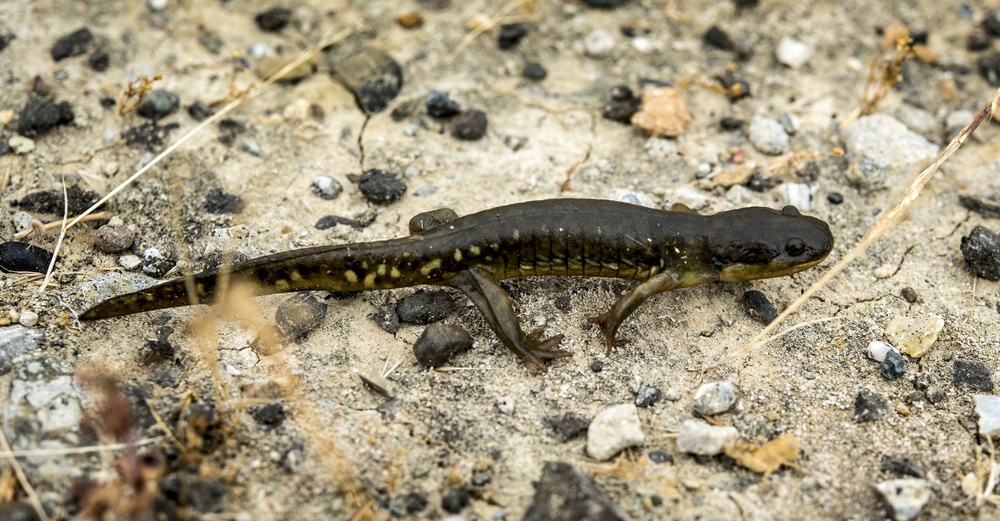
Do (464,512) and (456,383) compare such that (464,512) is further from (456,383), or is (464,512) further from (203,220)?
(203,220)

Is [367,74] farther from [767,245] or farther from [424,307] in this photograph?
[767,245]

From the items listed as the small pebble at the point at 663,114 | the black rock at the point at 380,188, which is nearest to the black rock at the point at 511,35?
the small pebble at the point at 663,114

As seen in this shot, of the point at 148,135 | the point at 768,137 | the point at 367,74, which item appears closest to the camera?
the point at 148,135

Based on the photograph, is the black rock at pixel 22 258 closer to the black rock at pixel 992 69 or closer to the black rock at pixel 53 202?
Result: the black rock at pixel 53 202

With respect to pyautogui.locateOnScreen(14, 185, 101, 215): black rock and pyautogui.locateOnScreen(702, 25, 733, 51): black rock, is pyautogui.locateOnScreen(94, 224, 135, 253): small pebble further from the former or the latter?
pyautogui.locateOnScreen(702, 25, 733, 51): black rock

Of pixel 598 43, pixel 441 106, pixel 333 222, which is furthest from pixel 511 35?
pixel 333 222

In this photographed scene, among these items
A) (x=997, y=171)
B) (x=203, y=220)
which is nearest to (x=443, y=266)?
(x=203, y=220)
